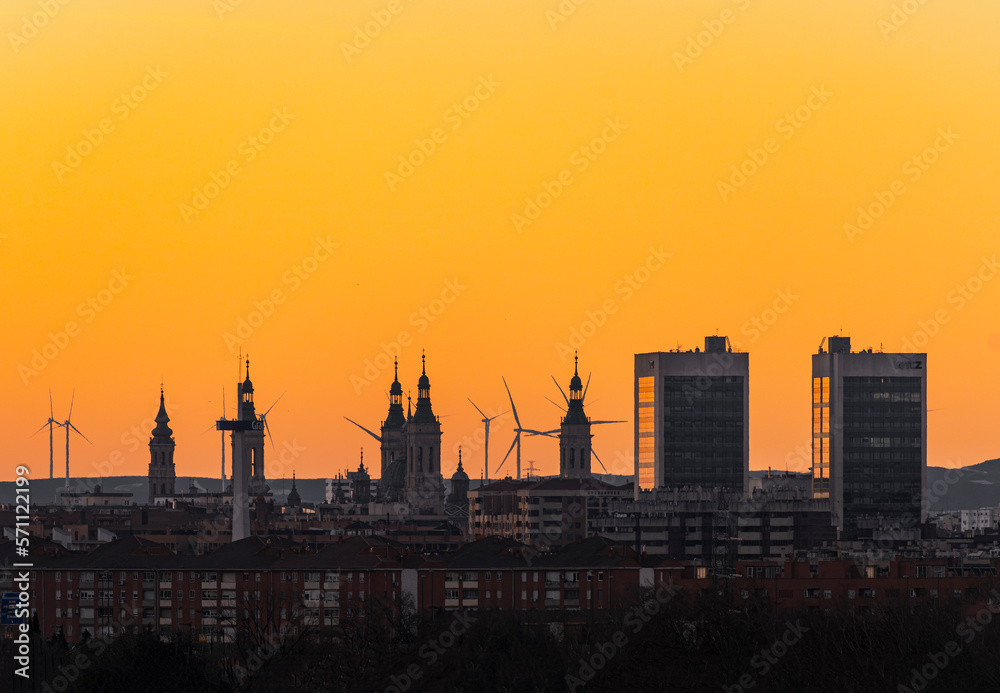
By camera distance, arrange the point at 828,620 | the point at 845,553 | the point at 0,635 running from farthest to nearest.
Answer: the point at 845,553, the point at 0,635, the point at 828,620

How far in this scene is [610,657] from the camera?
300 feet

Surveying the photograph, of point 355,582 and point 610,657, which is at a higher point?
point 610,657

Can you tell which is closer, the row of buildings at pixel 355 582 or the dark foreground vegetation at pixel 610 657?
the dark foreground vegetation at pixel 610 657

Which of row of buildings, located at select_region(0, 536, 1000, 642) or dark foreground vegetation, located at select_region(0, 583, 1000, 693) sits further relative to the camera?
row of buildings, located at select_region(0, 536, 1000, 642)

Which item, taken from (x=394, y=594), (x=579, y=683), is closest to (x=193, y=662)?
(x=579, y=683)

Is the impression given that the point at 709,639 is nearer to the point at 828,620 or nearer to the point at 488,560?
the point at 828,620

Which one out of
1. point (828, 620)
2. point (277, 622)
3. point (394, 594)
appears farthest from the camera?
point (394, 594)

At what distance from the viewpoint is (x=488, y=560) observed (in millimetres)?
138750

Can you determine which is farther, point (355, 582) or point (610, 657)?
point (355, 582)

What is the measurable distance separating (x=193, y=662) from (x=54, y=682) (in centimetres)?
614

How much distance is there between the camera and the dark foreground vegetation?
86.7 m

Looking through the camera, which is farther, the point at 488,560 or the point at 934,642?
the point at 488,560

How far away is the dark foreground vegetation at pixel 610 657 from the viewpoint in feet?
284

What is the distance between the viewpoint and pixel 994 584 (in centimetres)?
12712
